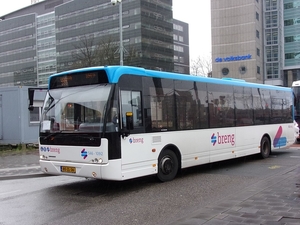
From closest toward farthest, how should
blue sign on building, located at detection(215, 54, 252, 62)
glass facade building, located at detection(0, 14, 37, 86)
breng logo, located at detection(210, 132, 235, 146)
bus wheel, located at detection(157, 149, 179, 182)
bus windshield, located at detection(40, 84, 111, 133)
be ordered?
bus windshield, located at detection(40, 84, 111, 133) → bus wheel, located at detection(157, 149, 179, 182) → breng logo, located at detection(210, 132, 235, 146) → blue sign on building, located at detection(215, 54, 252, 62) → glass facade building, located at detection(0, 14, 37, 86)

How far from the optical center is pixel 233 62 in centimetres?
6762

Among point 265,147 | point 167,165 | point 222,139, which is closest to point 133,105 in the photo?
point 167,165

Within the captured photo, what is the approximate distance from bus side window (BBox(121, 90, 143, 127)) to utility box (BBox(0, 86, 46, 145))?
11308 millimetres

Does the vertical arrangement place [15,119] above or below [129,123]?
above

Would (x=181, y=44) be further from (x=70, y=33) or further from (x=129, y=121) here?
(x=129, y=121)

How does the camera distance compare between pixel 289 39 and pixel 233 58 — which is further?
pixel 289 39

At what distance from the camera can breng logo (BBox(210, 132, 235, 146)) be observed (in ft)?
37.1

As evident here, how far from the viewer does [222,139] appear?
11.7 meters

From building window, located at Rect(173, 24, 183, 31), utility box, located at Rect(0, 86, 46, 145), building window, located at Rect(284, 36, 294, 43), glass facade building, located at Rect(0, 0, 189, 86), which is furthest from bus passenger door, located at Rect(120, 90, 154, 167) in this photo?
building window, located at Rect(173, 24, 183, 31)

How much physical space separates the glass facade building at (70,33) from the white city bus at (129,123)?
59.0 meters

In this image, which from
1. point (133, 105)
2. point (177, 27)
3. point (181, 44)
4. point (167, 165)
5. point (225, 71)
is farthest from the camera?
point (181, 44)

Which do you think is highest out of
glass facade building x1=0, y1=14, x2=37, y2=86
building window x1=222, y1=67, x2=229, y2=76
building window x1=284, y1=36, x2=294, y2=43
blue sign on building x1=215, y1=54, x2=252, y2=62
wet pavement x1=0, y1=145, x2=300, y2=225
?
glass facade building x1=0, y1=14, x2=37, y2=86

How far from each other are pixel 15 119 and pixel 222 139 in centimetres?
1177

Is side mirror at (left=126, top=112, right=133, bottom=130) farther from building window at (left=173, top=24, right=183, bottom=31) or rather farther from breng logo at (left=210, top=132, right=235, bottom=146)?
building window at (left=173, top=24, right=183, bottom=31)
